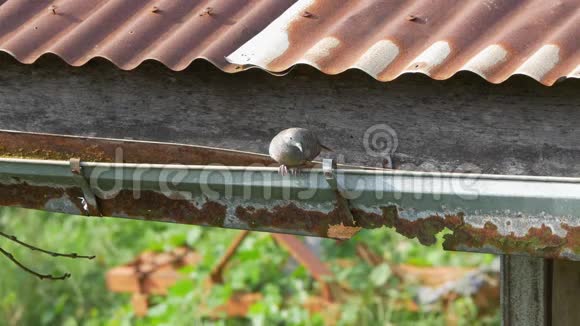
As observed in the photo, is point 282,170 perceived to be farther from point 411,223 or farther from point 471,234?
point 471,234

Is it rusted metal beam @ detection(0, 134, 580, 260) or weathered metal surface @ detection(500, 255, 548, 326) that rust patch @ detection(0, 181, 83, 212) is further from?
weathered metal surface @ detection(500, 255, 548, 326)

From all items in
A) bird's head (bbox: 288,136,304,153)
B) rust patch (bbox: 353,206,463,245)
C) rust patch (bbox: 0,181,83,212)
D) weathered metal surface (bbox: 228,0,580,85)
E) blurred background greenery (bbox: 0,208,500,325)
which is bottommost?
blurred background greenery (bbox: 0,208,500,325)

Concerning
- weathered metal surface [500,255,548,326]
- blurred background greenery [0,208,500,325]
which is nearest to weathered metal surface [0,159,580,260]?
weathered metal surface [500,255,548,326]

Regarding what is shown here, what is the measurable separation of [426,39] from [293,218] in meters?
0.63

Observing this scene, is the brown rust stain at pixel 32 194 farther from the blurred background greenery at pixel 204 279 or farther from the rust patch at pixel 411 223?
the blurred background greenery at pixel 204 279

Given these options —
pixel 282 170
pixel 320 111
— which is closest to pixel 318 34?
pixel 320 111

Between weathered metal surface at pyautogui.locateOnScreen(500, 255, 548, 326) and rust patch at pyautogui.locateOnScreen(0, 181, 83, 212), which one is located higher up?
rust patch at pyautogui.locateOnScreen(0, 181, 83, 212)

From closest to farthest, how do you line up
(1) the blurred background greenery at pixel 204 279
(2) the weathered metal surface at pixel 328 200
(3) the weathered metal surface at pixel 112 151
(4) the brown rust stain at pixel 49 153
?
(2) the weathered metal surface at pixel 328 200, (3) the weathered metal surface at pixel 112 151, (4) the brown rust stain at pixel 49 153, (1) the blurred background greenery at pixel 204 279

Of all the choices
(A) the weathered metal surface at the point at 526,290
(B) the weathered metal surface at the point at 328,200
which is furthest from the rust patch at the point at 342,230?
(A) the weathered metal surface at the point at 526,290

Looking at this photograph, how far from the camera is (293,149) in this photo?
2305 mm

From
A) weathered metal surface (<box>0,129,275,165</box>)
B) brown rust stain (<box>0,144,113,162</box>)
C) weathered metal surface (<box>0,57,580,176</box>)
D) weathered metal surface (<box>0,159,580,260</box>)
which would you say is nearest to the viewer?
weathered metal surface (<box>0,159,580,260</box>)

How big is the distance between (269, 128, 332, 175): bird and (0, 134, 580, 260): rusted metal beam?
0.04 m

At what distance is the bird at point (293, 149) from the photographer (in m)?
2.33

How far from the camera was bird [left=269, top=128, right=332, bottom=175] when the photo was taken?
2326 millimetres
